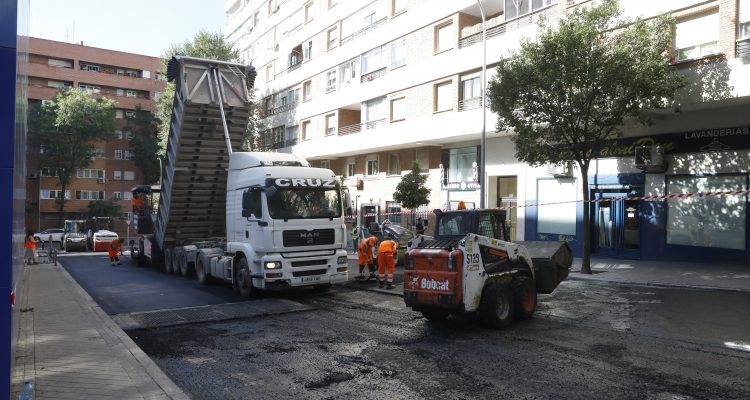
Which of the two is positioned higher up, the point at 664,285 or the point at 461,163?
the point at 461,163

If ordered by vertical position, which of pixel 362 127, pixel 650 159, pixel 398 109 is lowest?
pixel 650 159

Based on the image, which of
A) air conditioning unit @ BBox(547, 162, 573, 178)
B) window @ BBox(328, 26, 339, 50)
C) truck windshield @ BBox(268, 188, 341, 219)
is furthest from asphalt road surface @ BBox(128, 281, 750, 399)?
window @ BBox(328, 26, 339, 50)

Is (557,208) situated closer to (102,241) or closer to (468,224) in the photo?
(468,224)

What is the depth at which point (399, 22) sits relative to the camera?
90.6 feet

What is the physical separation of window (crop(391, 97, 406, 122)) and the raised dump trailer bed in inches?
528

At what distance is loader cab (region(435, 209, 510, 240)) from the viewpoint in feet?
30.6

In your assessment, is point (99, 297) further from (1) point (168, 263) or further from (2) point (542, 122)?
(2) point (542, 122)

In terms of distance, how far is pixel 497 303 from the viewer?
27.9ft

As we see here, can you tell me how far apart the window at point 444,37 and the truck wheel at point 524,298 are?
17.2 metres

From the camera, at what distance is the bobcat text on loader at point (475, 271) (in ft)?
26.9

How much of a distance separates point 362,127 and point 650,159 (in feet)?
53.9

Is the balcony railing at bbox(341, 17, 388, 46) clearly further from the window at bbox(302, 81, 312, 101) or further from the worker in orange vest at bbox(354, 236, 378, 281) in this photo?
the worker in orange vest at bbox(354, 236, 378, 281)

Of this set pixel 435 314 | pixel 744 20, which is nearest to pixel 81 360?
pixel 435 314

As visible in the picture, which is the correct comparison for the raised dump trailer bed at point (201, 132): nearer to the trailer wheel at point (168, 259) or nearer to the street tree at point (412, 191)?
the trailer wheel at point (168, 259)
